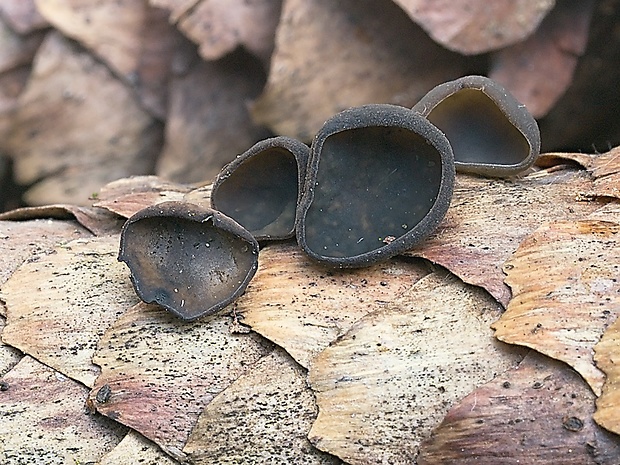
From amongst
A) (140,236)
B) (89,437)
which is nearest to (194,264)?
(140,236)

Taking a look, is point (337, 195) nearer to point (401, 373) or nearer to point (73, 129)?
point (401, 373)

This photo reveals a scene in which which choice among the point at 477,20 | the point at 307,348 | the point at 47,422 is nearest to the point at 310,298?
the point at 307,348

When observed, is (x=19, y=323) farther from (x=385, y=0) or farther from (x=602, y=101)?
(x=602, y=101)

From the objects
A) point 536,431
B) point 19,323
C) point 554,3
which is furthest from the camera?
point 554,3

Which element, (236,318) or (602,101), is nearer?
(236,318)

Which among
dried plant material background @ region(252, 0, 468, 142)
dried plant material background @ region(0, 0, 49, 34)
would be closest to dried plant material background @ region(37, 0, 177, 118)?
dried plant material background @ region(0, 0, 49, 34)

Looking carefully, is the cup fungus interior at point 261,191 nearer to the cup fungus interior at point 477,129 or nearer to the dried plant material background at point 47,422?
the cup fungus interior at point 477,129

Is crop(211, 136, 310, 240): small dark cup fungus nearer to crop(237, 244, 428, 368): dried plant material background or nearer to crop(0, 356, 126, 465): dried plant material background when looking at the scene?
crop(237, 244, 428, 368): dried plant material background

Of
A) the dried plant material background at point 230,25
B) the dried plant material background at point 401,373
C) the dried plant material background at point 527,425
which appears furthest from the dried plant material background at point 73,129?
the dried plant material background at point 527,425
